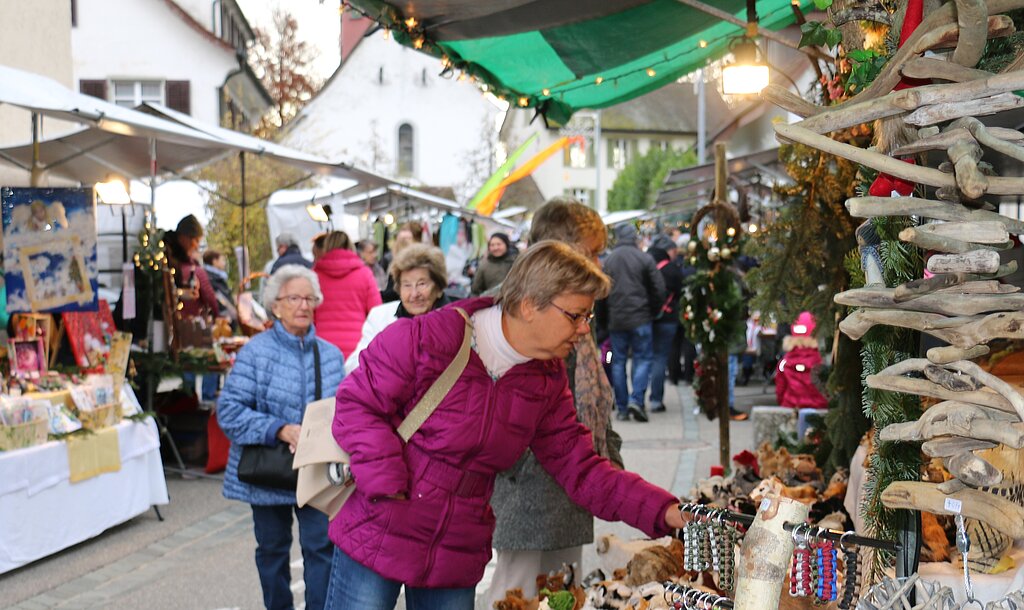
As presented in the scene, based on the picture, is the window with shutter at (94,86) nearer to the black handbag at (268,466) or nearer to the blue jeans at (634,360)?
the blue jeans at (634,360)

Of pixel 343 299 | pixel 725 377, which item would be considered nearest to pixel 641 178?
pixel 343 299

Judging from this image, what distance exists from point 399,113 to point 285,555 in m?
42.6

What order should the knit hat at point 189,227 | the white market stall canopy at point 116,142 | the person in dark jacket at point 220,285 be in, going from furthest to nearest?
the person in dark jacket at point 220,285
the knit hat at point 189,227
the white market stall canopy at point 116,142

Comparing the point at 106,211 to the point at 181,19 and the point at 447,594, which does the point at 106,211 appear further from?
the point at 181,19

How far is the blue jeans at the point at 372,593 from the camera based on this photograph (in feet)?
11.3

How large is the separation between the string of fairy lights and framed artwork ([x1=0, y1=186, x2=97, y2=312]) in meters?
3.00

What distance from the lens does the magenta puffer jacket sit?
3318mm

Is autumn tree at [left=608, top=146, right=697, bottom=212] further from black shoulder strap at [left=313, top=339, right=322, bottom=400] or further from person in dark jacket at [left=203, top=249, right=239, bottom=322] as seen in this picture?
black shoulder strap at [left=313, top=339, right=322, bottom=400]

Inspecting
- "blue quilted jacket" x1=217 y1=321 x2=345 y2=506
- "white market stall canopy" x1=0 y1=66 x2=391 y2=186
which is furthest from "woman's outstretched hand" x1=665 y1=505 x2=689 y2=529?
"white market stall canopy" x1=0 y1=66 x2=391 y2=186

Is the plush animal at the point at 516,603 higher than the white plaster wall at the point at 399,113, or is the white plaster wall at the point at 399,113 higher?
the white plaster wall at the point at 399,113

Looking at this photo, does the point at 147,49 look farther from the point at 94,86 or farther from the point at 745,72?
the point at 745,72

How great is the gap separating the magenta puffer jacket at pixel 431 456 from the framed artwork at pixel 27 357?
510 cm

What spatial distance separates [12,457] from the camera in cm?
659

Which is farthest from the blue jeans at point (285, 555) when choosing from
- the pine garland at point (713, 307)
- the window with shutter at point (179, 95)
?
the window with shutter at point (179, 95)
